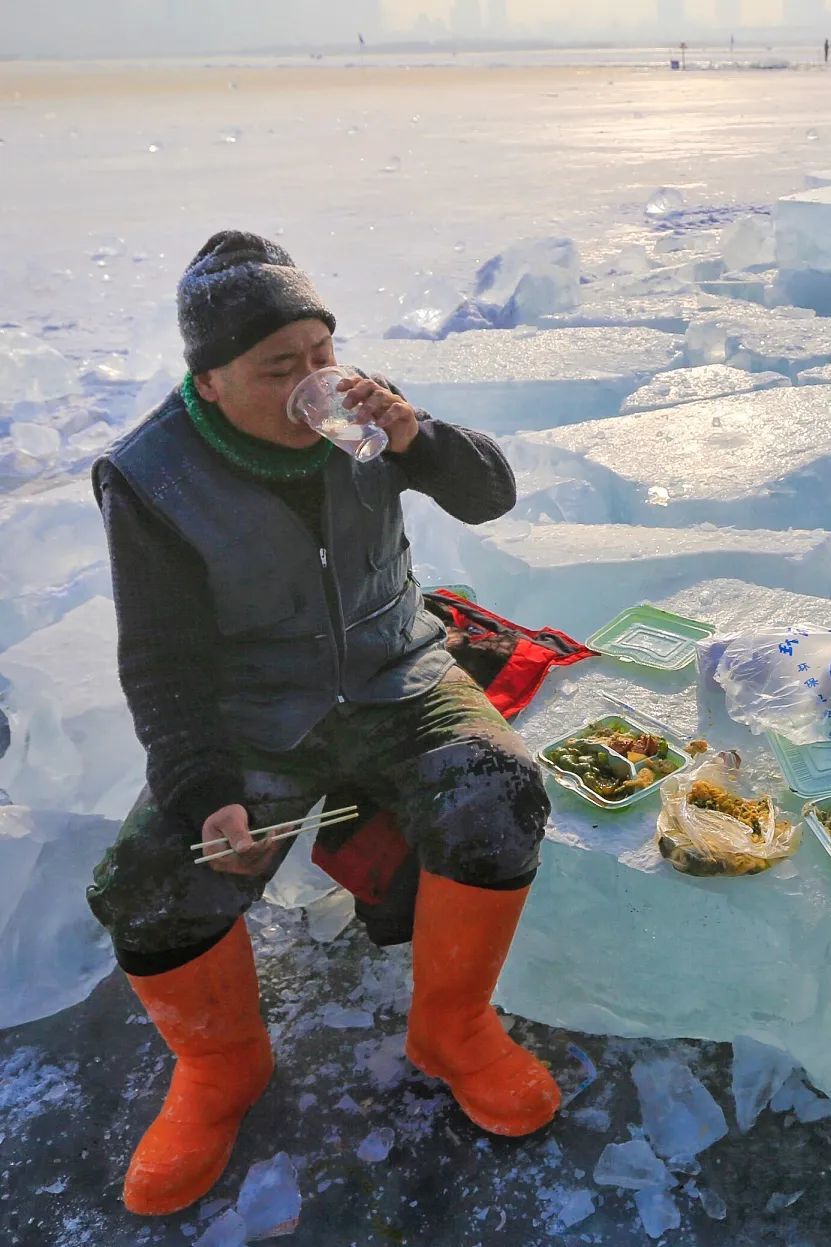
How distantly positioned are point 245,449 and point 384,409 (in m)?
0.26

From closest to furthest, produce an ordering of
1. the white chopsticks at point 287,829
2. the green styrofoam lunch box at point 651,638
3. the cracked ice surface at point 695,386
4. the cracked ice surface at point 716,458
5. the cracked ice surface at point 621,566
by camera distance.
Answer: the white chopsticks at point 287,829
the green styrofoam lunch box at point 651,638
the cracked ice surface at point 621,566
the cracked ice surface at point 716,458
the cracked ice surface at point 695,386

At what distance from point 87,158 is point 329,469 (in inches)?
753

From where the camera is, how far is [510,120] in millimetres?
24438

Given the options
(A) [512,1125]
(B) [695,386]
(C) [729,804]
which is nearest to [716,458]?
(B) [695,386]

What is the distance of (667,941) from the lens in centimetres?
205

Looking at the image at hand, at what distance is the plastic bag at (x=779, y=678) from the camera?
2264mm

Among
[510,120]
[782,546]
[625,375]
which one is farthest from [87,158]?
[782,546]

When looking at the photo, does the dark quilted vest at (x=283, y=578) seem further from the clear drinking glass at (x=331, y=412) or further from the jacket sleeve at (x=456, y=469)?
the clear drinking glass at (x=331, y=412)

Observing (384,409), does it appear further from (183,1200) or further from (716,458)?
(716,458)

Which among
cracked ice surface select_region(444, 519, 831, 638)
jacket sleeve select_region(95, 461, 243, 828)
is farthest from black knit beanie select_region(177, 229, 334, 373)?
cracked ice surface select_region(444, 519, 831, 638)

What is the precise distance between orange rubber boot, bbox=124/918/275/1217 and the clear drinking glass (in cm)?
89

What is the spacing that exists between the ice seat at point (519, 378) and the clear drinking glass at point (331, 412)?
2.71m

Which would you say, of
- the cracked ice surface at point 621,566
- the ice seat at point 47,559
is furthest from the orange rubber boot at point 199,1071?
the ice seat at point 47,559

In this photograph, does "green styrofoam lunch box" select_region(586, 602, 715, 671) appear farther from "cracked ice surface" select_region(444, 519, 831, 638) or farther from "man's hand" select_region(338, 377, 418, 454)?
"man's hand" select_region(338, 377, 418, 454)
